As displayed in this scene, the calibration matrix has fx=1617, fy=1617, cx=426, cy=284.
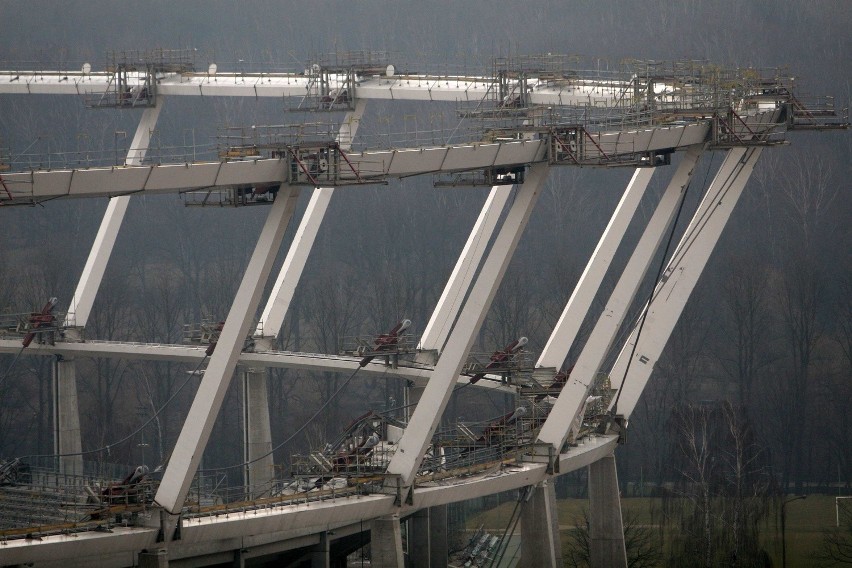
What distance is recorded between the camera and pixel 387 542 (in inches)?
1409

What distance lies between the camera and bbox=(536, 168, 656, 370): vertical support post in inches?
1730

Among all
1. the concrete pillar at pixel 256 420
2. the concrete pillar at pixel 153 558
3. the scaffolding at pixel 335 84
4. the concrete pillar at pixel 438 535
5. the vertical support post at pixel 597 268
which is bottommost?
the concrete pillar at pixel 438 535

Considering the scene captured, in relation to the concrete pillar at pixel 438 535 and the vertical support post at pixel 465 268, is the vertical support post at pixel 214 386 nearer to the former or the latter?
the vertical support post at pixel 465 268

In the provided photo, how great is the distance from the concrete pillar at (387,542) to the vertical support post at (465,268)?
12097mm

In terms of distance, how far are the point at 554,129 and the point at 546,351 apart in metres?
11.8

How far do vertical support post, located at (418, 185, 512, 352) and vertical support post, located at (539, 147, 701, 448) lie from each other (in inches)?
172

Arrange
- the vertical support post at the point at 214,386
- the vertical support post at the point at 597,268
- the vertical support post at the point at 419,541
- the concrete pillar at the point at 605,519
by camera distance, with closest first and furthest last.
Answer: the vertical support post at the point at 214,386 → the vertical support post at the point at 597,268 → the vertical support post at the point at 419,541 → the concrete pillar at the point at 605,519

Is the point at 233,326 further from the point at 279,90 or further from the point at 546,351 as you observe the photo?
the point at 279,90

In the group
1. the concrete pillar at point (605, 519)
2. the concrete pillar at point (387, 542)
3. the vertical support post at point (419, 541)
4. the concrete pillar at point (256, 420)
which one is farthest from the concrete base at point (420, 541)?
the concrete pillar at point (256, 420)

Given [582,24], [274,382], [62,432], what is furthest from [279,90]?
[582,24]

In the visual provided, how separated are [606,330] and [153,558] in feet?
51.4

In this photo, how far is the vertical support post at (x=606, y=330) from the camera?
135 feet

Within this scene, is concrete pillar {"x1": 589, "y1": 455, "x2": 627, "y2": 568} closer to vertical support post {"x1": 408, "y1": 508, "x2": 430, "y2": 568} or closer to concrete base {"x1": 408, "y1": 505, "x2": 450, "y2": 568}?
concrete base {"x1": 408, "y1": 505, "x2": 450, "y2": 568}

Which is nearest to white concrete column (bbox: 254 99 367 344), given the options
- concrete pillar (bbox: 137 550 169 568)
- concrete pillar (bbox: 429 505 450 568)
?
concrete pillar (bbox: 429 505 450 568)
